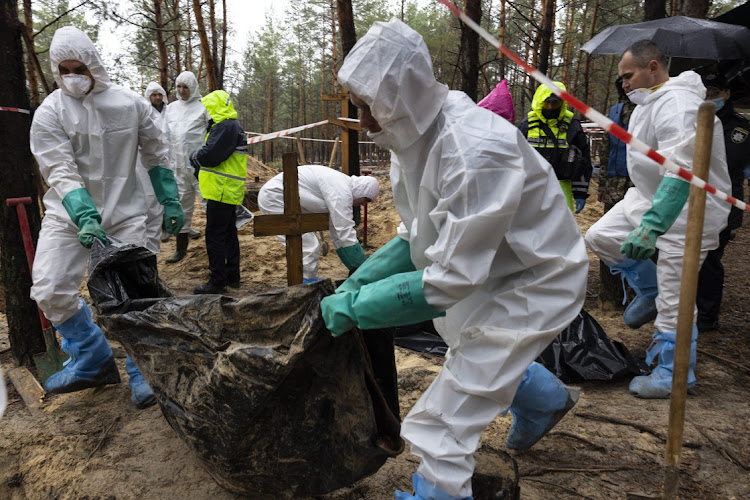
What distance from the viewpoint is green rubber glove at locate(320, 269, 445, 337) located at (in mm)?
1475

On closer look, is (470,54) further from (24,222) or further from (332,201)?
(24,222)

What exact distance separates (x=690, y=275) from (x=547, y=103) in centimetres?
290

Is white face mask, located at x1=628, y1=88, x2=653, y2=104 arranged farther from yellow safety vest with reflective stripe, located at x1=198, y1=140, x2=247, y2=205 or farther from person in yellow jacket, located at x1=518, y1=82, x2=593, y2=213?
yellow safety vest with reflective stripe, located at x1=198, y1=140, x2=247, y2=205

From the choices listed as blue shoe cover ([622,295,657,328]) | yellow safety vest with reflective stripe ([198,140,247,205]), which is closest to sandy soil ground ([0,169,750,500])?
blue shoe cover ([622,295,657,328])

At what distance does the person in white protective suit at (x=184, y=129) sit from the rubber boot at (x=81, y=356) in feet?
11.0

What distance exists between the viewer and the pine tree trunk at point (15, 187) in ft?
10.1

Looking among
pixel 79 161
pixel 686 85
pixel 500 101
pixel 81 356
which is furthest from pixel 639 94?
pixel 81 356

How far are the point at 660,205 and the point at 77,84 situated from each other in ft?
9.85

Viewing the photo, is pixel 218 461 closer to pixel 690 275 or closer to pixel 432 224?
pixel 432 224

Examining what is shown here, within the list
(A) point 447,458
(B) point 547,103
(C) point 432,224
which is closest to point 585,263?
(C) point 432,224

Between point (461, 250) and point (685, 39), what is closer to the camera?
point (461, 250)

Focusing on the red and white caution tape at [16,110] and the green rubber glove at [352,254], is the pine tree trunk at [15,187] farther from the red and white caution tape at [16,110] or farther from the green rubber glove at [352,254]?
the green rubber glove at [352,254]

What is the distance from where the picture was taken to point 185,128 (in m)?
6.20

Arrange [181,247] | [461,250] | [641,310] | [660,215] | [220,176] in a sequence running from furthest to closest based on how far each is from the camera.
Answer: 1. [181,247]
2. [220,176]
3. [641,310]
4. [660,215]
5. [461,250]
